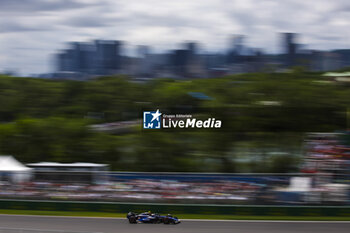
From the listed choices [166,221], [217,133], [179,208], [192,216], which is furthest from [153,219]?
[217,133]

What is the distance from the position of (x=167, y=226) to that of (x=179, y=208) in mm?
3738

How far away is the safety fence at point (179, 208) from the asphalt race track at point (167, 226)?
1.34 meters

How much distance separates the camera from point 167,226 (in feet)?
62.8

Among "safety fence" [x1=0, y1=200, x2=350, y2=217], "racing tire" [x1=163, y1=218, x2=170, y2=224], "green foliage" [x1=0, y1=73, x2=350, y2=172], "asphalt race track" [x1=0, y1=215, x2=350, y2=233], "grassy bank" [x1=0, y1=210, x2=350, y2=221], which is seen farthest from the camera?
"green foliage" [x1=0, y1=73, x2=350, y2=172]

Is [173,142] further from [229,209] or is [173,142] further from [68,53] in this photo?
[68,53]

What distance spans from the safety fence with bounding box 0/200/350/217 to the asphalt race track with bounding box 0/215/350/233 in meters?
1.34

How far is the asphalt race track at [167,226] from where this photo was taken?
62.0 ft

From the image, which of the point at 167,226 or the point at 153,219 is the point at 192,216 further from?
the point at 153,219

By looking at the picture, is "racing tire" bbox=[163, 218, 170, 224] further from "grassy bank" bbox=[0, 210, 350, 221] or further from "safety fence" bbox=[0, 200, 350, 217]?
"safety fence" bbox=[0, 200, 350, 217]

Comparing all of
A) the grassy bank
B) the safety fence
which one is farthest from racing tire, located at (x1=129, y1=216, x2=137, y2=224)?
the safety fence

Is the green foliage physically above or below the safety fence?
above

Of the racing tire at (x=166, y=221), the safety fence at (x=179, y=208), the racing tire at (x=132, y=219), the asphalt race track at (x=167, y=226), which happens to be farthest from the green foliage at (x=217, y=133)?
the racing tire at (x=166, y=221)

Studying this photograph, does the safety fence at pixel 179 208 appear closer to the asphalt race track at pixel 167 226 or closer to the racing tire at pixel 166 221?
the asphalt race track at pixel 167 226

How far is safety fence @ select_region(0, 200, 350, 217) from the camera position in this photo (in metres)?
22.0
